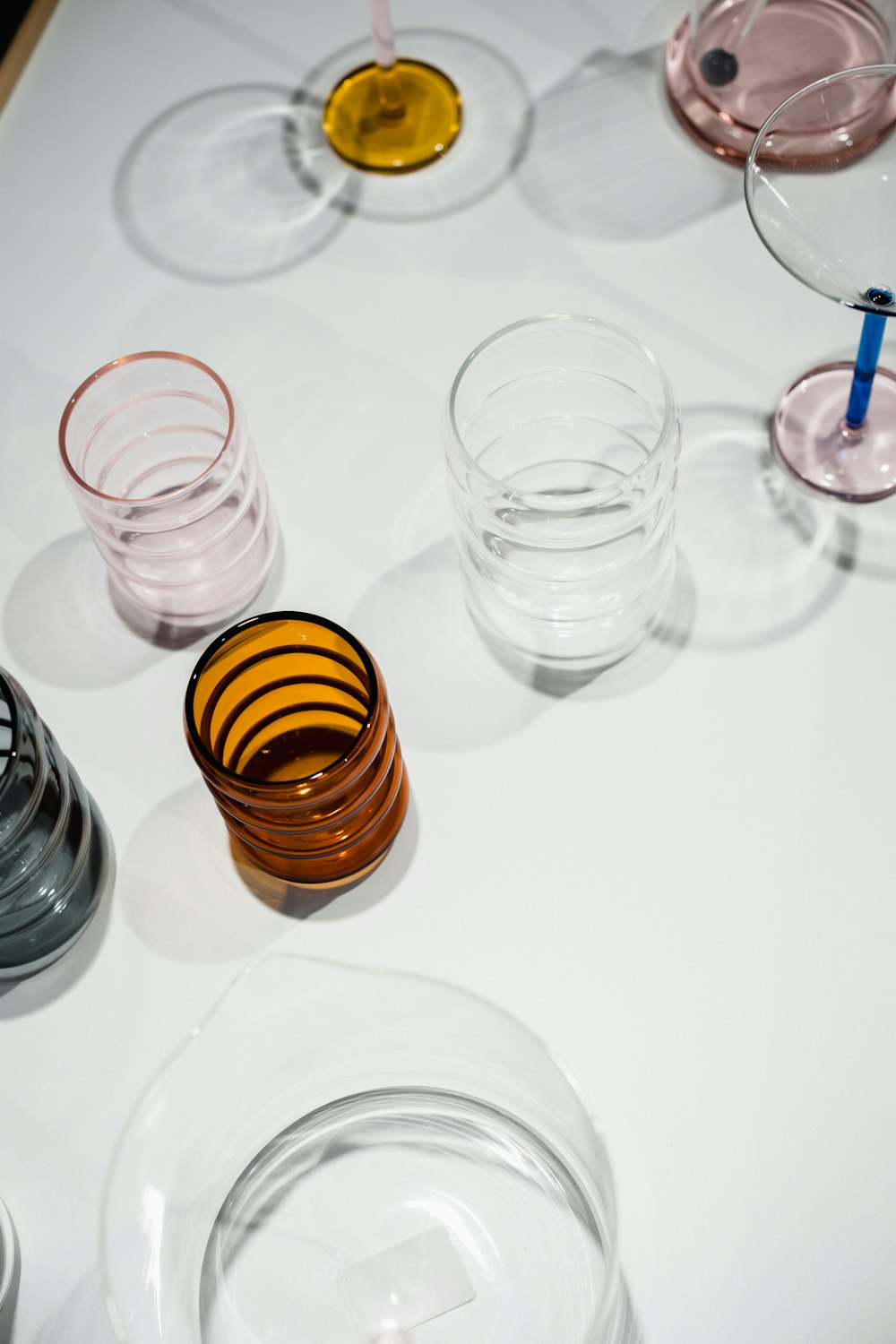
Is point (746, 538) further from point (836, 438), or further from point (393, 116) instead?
point (393, 116)

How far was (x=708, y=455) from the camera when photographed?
679mm

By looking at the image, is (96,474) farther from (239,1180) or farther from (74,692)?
Answer: (239,1180)

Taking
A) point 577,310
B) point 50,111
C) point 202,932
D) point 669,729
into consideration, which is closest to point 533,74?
point 577,310

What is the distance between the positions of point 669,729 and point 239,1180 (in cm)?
27

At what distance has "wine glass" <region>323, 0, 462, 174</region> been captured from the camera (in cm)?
77

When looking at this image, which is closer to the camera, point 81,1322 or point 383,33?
point 81,1322

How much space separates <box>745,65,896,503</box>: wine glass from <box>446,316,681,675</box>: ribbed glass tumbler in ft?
0.26

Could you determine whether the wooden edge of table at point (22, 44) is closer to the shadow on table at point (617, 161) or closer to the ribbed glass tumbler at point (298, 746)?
the shadow on table at point (617, 161)

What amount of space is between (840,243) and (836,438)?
11cm

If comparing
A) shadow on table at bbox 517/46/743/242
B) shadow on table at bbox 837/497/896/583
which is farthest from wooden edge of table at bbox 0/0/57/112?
shadow on table at bbox 837/497/896/583

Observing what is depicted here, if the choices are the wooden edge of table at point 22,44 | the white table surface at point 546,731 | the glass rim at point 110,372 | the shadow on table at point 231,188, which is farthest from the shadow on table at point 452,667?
the wooden edge of table at point 22,44

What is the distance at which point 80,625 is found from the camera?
655 mm

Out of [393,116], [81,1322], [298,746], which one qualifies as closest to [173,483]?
[298,746]

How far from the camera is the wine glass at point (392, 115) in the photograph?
2.52 feet
